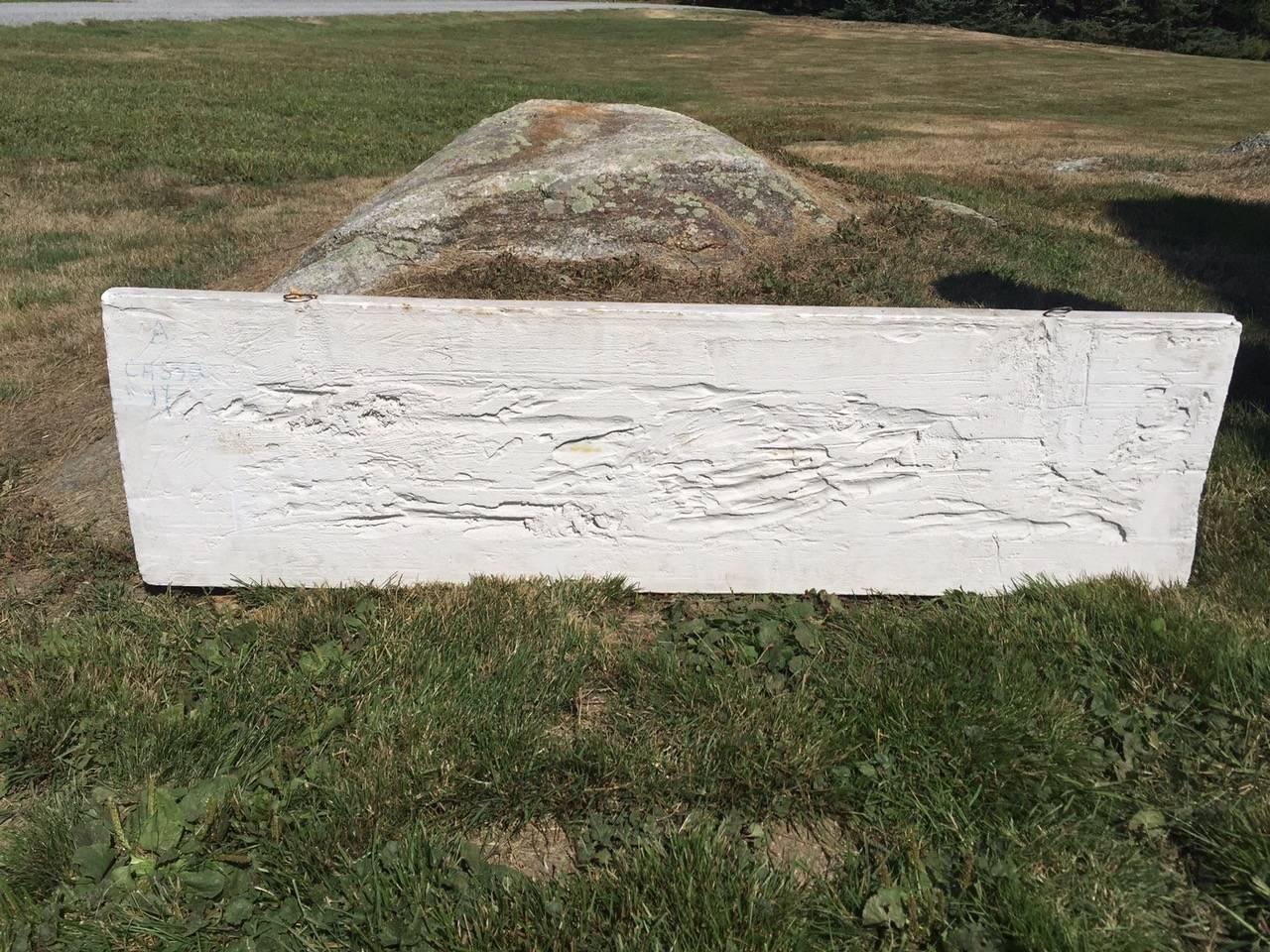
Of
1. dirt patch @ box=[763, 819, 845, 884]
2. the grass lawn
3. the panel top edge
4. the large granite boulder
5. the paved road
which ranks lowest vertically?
dirt patch @ box=[763, 819, 845, 884]

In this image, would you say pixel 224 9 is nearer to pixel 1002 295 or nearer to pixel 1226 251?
pixel 1226 251

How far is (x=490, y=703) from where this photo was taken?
2408 millimetres

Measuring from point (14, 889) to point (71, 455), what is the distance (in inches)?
95.5

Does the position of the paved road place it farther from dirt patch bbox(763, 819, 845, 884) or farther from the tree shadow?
dirt patch bbox(763, 819, 845, 884)

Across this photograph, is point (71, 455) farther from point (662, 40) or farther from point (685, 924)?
point (662, 40)

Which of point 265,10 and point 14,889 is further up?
point 265,10

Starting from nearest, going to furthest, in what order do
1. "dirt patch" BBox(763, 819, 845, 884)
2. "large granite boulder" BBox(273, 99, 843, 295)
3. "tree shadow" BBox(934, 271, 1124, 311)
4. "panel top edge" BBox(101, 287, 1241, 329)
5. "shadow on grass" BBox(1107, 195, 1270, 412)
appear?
"dirt patch" BBox(763, 819, 845, 884) < "panel top edge" BBox(101, 287, 1241, 329) < "shadow on grass" BBox(1107, 195, 1270, 412) < "large granite boulder" BBox(273, 99, 843, 295) < "tree shadow" BBox(934, 271, 1124, 311)

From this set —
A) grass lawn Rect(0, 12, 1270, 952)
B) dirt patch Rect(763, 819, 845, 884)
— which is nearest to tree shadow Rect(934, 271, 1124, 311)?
grass lawn Rect(0, 12, 1270, 952)

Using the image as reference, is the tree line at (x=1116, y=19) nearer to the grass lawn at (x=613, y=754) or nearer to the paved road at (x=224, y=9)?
the paved road at (x=224, y=9)

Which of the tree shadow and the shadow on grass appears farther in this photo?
the tree shadow

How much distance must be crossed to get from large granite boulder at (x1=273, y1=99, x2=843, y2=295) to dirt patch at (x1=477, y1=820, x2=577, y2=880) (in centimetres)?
333

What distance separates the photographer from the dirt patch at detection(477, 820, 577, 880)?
80.4 inches

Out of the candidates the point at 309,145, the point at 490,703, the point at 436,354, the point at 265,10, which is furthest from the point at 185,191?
the point at 265,10

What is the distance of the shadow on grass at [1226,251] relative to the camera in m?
4.84
